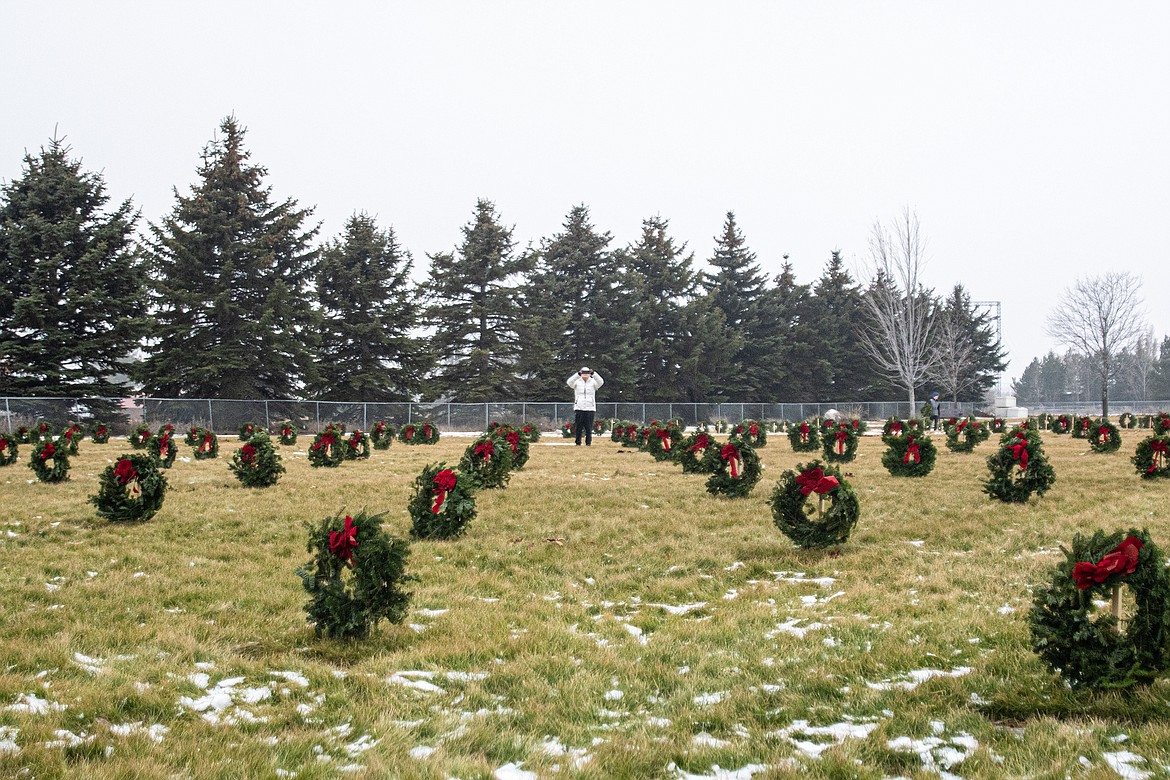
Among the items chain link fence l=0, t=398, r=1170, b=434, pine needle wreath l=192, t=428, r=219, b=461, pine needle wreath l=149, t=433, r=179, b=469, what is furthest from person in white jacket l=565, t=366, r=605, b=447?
chain link fence l=0, t=398, r=1170, b=434

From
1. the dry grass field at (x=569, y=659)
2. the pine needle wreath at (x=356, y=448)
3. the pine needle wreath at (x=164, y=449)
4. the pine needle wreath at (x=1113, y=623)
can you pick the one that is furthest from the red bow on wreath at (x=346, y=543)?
the pine needle wreath at (x=356, y=448)

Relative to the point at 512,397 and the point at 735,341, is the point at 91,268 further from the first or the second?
the point at 735,341

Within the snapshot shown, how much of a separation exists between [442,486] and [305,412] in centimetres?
2282

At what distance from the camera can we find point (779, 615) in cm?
499

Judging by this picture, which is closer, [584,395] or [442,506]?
[442,506]

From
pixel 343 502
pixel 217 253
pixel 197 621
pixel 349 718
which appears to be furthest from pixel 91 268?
pixel 349 718

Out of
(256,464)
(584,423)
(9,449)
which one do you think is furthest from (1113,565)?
A: (9,449)

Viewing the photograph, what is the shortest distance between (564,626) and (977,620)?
8.70 ft

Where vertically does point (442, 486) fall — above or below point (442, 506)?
above

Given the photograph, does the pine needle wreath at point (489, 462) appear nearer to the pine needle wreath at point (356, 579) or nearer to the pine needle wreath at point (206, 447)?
the pine needle wreath at point (356, 579)

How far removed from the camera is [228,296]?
29047mm

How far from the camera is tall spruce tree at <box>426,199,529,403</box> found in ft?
117

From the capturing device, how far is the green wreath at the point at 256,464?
1066 cm

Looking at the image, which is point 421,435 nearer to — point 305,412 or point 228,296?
point 305,412
